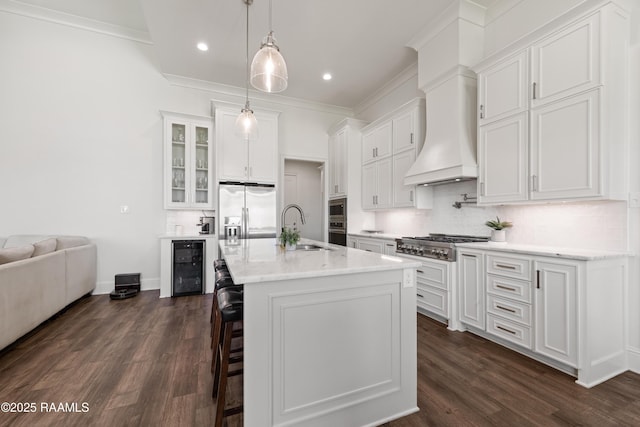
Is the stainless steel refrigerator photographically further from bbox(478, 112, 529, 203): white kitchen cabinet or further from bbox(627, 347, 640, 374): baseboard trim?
bbox(627, 347, 640, 374): baseboard trim

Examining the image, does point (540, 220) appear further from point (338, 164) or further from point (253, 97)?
point (253, 97)

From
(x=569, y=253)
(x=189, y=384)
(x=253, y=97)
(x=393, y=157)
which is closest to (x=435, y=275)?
(x=569, y=253)

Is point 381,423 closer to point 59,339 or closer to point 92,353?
point 92,353

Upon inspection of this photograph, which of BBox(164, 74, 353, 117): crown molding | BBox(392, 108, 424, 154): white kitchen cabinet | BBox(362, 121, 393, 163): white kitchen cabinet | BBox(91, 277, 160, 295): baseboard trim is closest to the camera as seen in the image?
BBox(392, 108, 424, 154): white kitchen cabinet

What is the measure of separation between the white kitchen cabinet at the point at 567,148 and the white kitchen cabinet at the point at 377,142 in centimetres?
212

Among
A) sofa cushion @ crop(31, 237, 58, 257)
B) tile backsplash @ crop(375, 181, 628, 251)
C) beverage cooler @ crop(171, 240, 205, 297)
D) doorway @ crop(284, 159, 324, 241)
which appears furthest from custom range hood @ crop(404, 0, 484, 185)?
sofa cushion @ crop(31, 237, 58, 257)

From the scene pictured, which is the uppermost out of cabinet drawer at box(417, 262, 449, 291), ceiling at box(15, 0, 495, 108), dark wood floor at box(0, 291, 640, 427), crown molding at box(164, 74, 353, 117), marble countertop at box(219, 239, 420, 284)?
ceiling at box(15, 0, 495, 108)

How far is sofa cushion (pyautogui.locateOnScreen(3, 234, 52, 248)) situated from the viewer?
12.0ft

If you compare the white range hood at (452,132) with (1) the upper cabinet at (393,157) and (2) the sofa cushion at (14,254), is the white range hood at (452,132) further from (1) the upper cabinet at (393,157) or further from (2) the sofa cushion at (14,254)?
(2) the sofa cushion at (14,254)

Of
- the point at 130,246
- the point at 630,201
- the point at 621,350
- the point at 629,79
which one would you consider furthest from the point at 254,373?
the point at 130,246

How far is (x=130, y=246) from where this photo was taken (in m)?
4.40

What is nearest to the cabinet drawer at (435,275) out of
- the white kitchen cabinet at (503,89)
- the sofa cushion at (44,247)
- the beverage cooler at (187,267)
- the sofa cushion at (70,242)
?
the white kitchen cabinet at (503,89)

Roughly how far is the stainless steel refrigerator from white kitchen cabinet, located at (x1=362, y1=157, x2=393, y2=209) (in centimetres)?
164

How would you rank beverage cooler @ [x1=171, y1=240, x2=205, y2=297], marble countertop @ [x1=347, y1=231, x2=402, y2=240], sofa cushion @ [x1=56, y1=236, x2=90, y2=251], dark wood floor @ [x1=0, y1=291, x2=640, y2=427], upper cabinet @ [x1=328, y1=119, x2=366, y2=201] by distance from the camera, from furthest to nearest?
upper cabinet @ [x1=328, y1=119, x2=366, y2=201] → beverage cooler @ [x1=171, y1=240, x2=205, y2=297] → marble countertop @ [x1=347, y1=231, x2=402, y2=240] → sofa cushion @ [x1=56, y1=236, x2=90, y2=251] → dark wood floor @ [x1=0, y1=291, x2=640, y2=427]
